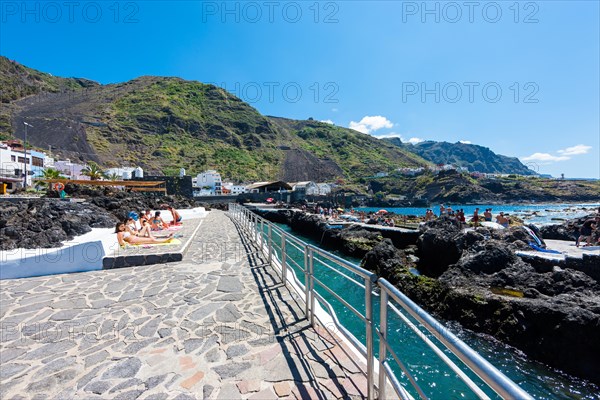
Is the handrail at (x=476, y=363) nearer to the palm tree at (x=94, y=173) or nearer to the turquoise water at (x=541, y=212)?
the turquoise water at (x=541, y=212)

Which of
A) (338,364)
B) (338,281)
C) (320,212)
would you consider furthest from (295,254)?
(320,212)

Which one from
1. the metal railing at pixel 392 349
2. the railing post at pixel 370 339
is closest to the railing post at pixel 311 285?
the metal railing at pixel 392 349

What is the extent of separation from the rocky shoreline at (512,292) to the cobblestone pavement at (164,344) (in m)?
5.55

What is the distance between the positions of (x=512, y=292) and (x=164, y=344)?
8791mm

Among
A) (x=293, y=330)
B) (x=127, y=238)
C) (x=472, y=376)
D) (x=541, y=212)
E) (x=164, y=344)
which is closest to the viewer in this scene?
(x=164, y=344)

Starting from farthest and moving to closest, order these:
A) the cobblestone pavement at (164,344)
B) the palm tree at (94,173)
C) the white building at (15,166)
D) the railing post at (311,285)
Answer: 1. the palm tree at (94,173)
2. the white building at (15,166)
3. the railing post at (311,285)
4. the cobblestone pavement at (164,344)

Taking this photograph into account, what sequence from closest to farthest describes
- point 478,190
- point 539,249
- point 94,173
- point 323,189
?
1. point 539,249
2. point 94,173
3. point 323,189
4. point 478,190

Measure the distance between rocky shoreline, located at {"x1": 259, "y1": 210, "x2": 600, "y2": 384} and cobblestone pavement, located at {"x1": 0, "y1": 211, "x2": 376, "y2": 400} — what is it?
5.55 m

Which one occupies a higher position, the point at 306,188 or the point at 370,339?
the point at 306,188

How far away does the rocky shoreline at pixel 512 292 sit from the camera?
18.6 ft

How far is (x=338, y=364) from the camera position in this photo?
2.81 meters

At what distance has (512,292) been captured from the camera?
7.76m

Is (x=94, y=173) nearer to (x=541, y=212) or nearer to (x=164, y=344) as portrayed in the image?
(x=164, y=344)

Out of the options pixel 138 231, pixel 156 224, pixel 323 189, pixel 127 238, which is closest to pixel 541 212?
pixel 323 189
